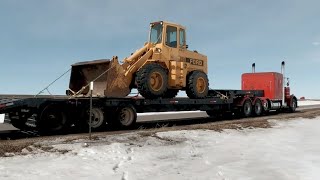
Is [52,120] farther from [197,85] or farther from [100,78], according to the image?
[197,85]

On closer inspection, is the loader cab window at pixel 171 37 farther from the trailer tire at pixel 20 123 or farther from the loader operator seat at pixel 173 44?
the trailer tire at pixel 20 123

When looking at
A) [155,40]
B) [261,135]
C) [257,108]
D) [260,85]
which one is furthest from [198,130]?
[260,85]

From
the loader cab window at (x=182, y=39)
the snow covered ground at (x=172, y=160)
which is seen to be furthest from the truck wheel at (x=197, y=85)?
the snow covered ground at (x=172, y=160)

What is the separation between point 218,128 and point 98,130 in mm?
4426

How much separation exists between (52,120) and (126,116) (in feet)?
10.1

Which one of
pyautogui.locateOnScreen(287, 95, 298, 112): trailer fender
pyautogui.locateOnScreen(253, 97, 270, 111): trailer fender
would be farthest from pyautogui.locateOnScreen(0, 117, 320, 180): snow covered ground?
pyautogui.locateOnScreen(287, 95, 298, 112): trailer fender

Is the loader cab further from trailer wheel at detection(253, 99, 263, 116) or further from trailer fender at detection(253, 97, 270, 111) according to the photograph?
trailer fender at detection(253, 97, 270, 111)

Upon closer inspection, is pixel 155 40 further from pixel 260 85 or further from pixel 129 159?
pixel 260 85

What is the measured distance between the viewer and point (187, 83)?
16.7 metres

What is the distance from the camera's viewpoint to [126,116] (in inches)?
564

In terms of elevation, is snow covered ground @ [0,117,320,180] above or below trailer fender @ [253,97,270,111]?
below

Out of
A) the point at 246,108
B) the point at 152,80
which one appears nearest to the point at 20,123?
the point at 152,80

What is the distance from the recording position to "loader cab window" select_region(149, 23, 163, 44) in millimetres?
15680

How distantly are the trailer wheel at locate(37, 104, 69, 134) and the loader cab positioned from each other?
5.42 m
